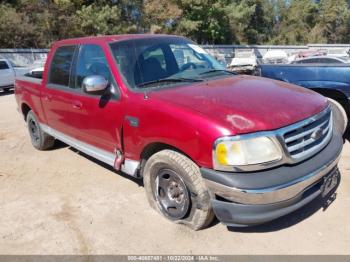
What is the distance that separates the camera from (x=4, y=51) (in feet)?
84.3

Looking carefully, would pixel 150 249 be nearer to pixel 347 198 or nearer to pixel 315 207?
pixel 315 207

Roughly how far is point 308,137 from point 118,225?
2062 mm

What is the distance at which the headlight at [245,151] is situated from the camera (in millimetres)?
3004

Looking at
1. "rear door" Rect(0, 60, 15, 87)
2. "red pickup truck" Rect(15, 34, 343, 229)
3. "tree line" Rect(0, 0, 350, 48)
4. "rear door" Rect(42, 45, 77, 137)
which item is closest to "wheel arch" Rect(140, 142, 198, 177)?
"red pickup truck" Rect(15, 34, 343, 229)

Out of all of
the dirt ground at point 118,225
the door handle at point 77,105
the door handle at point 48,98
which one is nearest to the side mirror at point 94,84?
the door handle at point 77,105

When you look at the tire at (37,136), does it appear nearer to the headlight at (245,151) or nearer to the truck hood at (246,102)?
the truck hood at (246,102)

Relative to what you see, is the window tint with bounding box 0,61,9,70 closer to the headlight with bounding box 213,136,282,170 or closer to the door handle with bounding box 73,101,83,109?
the door handle with bounding box 73,101,83,109

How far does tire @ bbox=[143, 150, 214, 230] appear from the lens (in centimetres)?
328

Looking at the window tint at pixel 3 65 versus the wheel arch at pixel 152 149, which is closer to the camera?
the wheel arch at pixel 152 149

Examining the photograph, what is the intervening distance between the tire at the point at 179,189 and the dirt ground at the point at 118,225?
16cm

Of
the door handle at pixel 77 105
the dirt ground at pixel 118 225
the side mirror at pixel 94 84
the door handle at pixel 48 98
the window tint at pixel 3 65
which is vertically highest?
the side mirror at pixel 94 84

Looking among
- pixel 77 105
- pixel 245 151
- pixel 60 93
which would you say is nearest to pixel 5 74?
pixel 60 93

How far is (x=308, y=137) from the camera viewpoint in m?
3.35

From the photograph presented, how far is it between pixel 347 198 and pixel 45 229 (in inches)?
129
